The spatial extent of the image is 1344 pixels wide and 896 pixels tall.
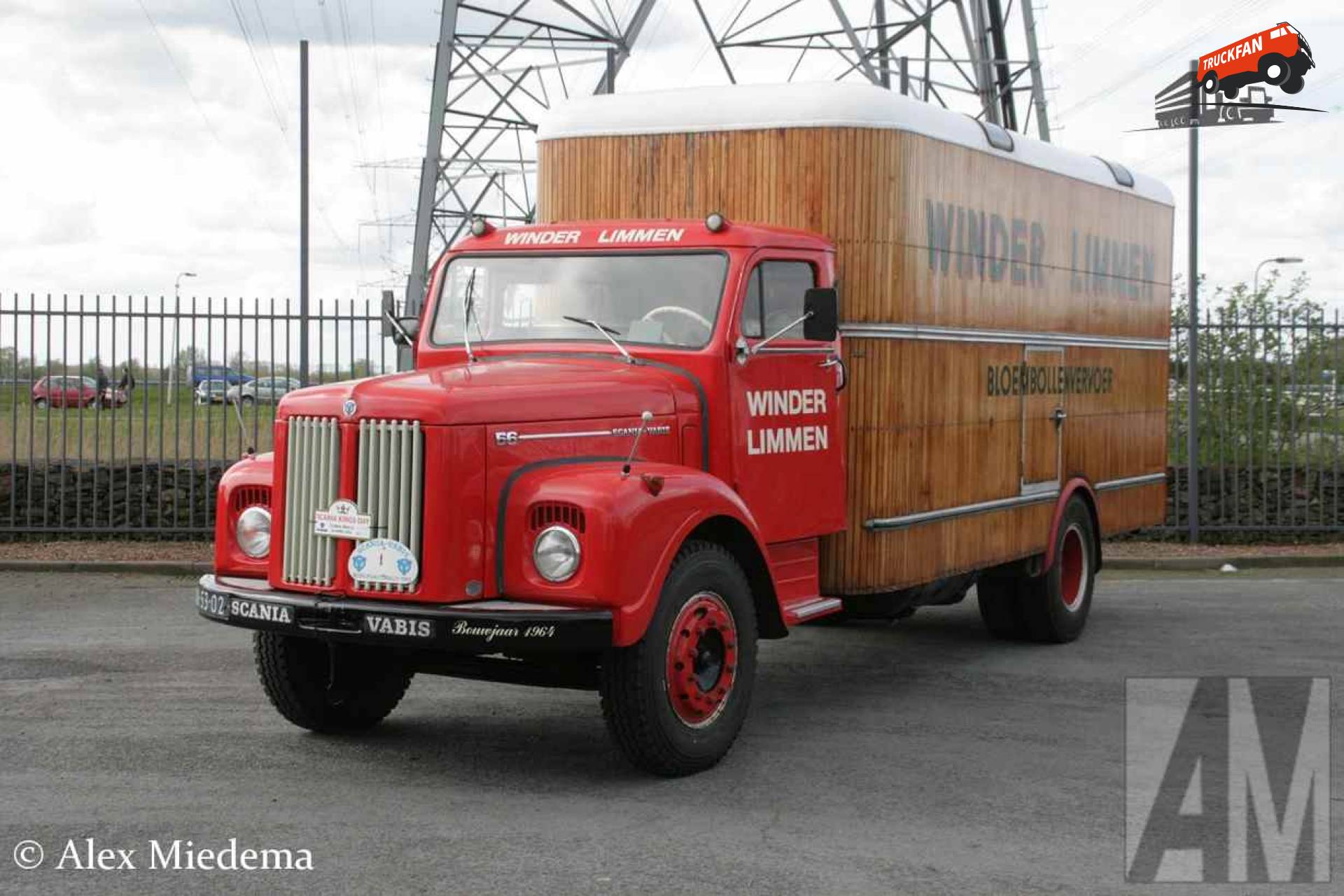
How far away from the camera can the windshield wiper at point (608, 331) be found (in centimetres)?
772

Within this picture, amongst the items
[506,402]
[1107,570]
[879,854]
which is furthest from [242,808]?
[1107,570]

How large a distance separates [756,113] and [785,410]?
165 centimetres

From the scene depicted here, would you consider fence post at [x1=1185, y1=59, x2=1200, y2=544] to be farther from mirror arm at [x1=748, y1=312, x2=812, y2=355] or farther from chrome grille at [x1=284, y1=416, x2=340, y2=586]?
chrome grille at [x1=284, y1=416, x2=340, y2=586]

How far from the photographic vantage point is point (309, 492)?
6.84m

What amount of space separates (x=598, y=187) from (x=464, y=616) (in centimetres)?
336

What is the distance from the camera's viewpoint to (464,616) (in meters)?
6.53

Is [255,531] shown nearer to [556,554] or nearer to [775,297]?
[556,554]

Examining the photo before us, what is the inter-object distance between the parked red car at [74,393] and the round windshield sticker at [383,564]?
917cm

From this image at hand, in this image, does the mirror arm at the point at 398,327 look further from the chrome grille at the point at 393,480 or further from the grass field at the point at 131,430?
the grass field at the point at 131,430

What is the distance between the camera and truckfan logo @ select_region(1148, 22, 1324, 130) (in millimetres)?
18438

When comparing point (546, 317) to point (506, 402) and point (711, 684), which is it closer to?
point (506, 402)

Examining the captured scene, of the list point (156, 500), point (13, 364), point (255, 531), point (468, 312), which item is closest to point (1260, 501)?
point (156, 500)

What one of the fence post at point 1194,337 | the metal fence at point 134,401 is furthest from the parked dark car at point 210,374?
the fence post at point 1194,337

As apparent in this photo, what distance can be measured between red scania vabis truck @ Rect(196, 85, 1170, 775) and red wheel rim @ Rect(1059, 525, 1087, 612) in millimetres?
41
